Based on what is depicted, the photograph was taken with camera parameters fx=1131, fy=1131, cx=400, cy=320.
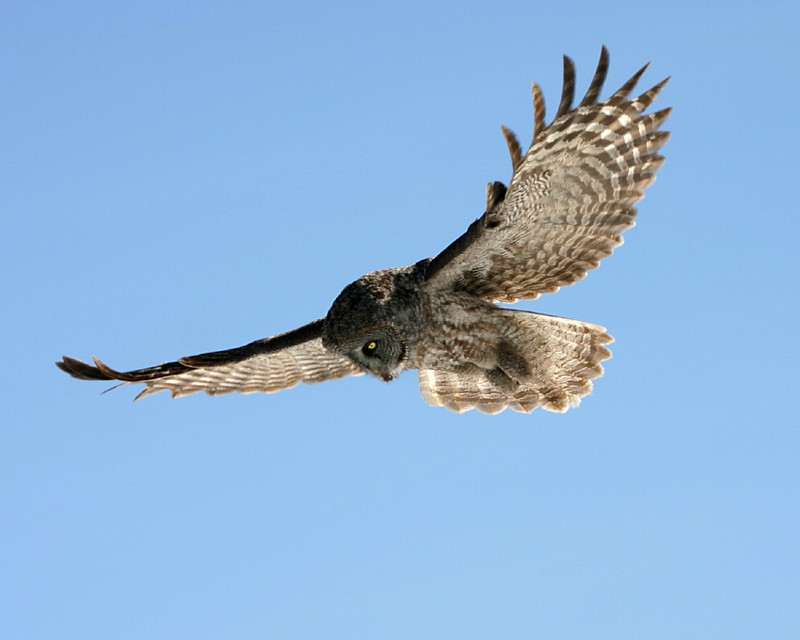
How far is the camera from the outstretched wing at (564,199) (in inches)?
390

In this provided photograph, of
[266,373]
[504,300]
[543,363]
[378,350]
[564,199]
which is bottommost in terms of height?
[543,363]

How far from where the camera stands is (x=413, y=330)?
1138 cm

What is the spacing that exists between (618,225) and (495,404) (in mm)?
3112

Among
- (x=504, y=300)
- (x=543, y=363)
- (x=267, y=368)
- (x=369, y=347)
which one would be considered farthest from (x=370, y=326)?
(x=267, y=368)

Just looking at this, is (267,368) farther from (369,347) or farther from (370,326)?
(370,326)

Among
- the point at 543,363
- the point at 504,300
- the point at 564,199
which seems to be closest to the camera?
the point at 564,199

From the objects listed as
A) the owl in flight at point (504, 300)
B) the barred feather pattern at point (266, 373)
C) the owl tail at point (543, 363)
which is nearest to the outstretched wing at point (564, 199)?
the owl in flight at point (504, 300)

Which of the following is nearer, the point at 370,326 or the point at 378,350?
the point at 370,326

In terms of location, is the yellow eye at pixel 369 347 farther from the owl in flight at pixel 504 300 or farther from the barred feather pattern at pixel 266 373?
the barred feather pattern at pixel 266 373

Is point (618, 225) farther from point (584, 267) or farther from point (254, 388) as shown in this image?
point (254, 388)

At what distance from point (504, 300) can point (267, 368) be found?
3030mm

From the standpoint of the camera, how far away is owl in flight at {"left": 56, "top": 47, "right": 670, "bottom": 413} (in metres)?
10.0

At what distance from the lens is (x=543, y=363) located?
1206cm

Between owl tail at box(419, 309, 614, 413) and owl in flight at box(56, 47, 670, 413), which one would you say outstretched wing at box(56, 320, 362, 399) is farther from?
owl tail at box(419, 309, 614, 413)
